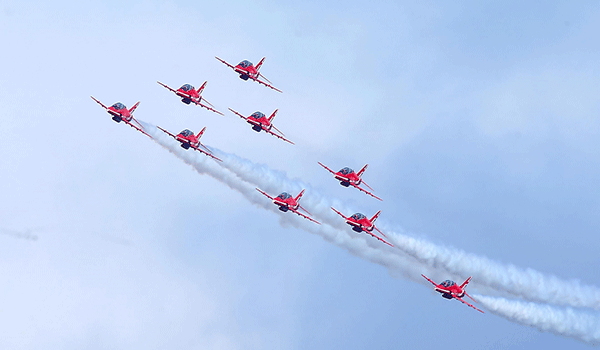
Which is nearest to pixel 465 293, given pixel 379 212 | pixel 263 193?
pixel 379 212

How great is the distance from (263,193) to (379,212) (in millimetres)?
18921

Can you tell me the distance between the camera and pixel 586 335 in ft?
656

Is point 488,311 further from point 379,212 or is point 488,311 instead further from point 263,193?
point 263,193

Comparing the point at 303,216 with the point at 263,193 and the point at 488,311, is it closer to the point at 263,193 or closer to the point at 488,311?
the point at 263,193

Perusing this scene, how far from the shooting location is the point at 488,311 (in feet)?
655

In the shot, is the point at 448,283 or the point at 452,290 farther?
the point at 448,283

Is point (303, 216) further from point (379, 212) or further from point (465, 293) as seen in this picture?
point (465, 293)

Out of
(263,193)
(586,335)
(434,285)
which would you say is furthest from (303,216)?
(586,335)

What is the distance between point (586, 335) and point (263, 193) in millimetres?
57237

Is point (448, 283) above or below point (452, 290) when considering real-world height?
above

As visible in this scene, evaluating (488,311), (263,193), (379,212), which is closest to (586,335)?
(488,311)

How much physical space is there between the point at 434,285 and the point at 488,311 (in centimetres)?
994

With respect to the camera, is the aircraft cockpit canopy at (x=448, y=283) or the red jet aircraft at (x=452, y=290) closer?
the red jet aircraft at (x=452, y=290)

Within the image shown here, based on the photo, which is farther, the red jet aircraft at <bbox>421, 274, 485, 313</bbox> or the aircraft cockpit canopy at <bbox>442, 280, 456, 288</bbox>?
the aircraft cockpit canopy at <bbox>442, 280, 456, 288</bbox>
